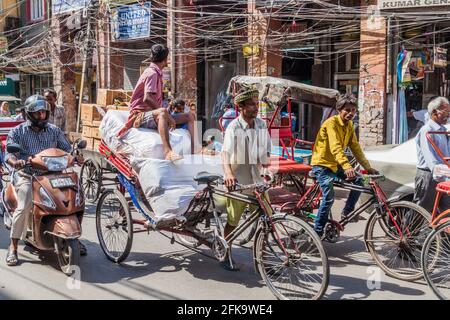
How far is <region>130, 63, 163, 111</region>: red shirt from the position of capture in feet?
18.1

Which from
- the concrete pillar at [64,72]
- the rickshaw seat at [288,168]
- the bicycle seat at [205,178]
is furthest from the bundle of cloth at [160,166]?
the concrete pillar at [64,72]

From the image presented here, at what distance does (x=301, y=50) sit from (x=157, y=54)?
10895 mm

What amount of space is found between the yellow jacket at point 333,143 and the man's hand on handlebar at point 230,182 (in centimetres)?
130

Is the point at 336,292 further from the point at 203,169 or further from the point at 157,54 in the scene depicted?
the point at 157,54

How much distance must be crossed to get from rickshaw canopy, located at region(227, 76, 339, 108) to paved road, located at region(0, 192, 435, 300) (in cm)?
302

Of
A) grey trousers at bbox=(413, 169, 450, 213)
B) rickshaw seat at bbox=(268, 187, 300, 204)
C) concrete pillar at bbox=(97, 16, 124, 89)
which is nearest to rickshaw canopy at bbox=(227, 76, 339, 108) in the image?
rickshaw seat at bbox=(268, 187, 300, 204)

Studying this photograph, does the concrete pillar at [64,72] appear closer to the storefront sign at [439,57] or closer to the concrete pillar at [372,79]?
the concrete pillar at [372,79]

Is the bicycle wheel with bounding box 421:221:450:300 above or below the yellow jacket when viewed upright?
below

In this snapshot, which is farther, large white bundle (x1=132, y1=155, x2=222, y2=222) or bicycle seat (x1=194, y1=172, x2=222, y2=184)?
large white bundle (x1=132, y1=155, x2=222, y2=222)

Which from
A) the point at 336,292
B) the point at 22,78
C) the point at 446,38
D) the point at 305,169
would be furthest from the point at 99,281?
the point at 22,78

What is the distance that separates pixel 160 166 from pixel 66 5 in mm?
16943

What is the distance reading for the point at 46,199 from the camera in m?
5.02

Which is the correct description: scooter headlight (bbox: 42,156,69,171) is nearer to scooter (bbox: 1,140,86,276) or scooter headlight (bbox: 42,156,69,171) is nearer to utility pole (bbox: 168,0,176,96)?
scooter (bbox: 1,140,86,276)

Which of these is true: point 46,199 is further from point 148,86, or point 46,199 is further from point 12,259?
point 148,86
